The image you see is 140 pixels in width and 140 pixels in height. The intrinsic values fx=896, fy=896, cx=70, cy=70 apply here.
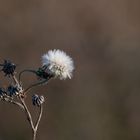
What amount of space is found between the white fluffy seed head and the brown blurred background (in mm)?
4231

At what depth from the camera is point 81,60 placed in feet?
35.9

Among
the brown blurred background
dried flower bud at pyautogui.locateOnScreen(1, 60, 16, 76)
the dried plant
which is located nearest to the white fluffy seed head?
the dried plant

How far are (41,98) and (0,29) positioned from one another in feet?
24.1

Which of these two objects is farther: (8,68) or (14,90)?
(8,68)

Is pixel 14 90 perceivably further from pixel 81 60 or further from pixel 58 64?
pixel 81 60

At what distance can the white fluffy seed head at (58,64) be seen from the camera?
4195 millimetres

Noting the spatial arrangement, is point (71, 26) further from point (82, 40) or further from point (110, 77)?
point (110, 77)

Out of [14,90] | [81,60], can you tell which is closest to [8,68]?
[14,90]

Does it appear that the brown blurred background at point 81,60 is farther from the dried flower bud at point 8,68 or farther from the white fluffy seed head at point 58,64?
the dried flower bud at point 8,68

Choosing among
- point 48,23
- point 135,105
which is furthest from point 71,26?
point 135,105

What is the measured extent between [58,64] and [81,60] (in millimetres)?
6703

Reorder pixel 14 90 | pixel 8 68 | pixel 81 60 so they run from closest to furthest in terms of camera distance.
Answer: pixel 14 90
pixel 8 68
pixel 81 60

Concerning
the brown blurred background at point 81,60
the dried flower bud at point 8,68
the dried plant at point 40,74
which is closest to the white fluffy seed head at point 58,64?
the dried plant at point 40,74

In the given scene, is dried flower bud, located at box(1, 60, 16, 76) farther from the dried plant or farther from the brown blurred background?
the brown blurred background
